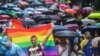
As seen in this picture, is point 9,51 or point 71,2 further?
point 71,2

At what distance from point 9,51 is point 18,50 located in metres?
0.25

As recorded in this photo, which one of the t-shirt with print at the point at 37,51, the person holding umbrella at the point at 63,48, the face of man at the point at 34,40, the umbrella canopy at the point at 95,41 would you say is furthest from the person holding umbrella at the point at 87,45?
the t-shirt with print at the point at 37,51

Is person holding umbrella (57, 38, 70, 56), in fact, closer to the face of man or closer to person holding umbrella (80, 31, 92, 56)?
person holding umbrella (80, 31, 92, 56)

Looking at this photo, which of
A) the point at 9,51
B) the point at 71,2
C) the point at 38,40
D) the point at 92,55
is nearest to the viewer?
the point at 9,51

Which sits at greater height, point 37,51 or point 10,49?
point 10,49

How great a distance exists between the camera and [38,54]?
1375cm

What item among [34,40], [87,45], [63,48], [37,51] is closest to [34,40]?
[34,40]

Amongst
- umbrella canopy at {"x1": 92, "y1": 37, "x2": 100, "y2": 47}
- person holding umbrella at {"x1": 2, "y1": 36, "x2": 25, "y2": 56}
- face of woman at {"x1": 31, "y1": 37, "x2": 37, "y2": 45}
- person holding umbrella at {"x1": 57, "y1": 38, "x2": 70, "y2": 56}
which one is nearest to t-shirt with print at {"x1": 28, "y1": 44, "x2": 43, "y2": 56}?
face of woman at {"x1": 31, "y1": 37, "x2": 37, "y2": 45}

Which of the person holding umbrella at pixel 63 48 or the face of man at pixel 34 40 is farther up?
the face of man at pixel 34 40

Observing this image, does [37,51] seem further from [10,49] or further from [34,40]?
[10,49]

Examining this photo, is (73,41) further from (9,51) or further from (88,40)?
(9,51)

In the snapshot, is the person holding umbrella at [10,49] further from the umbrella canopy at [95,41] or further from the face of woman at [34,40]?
the umbrella canopy at [95,41]

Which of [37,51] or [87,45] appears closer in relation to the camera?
[37,51]

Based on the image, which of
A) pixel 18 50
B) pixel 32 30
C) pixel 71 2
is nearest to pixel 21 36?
pixel 32 30
